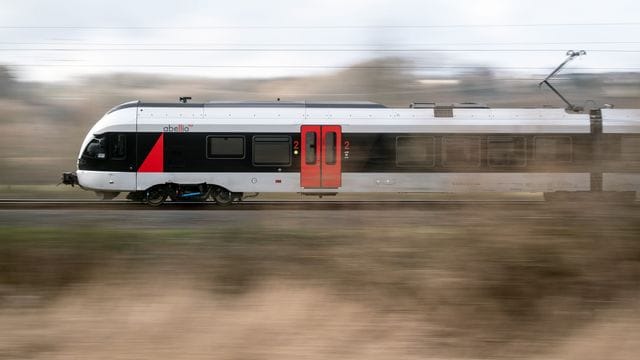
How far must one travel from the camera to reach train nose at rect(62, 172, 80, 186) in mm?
18969

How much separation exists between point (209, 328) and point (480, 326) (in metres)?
2.24

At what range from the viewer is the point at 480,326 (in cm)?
551

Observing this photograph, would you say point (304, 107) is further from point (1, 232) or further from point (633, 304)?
point (633, 304)

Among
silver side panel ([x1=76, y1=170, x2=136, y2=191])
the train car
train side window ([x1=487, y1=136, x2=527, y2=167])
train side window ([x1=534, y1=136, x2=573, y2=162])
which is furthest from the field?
silver side panel ([x1=76, y1=170, x2=136, y2=191])

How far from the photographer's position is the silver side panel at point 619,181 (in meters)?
6.12

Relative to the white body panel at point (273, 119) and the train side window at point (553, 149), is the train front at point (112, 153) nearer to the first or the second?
the white body panel at point (273, 119)

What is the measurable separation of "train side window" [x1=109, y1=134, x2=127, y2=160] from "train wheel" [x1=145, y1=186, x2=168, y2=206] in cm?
127

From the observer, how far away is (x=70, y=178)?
756 inches

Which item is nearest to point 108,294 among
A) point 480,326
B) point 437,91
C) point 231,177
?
point 480,326

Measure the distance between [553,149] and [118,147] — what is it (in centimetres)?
1433

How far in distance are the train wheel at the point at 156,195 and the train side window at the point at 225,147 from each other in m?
1.69

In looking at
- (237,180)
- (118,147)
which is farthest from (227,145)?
(118,147)

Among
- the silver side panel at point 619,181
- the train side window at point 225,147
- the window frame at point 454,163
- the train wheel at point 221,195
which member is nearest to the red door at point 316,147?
the train side window at point 225,147

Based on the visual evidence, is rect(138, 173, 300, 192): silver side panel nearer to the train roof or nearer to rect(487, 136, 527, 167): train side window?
the train roof
